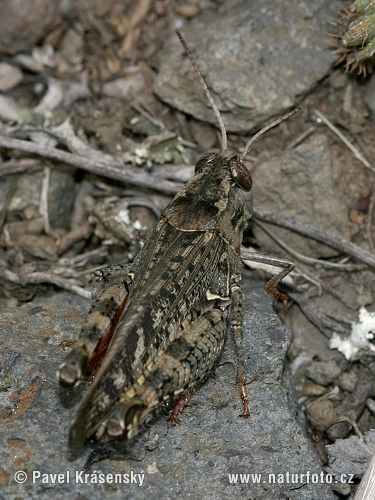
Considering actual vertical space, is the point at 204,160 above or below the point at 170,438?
above

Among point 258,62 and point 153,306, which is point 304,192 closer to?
point 258,62

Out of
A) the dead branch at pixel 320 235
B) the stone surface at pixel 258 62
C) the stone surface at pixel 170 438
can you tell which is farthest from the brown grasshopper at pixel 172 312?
the stone surface at pixel 258 62

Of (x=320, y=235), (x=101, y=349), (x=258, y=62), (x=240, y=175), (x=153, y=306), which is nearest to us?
(x=101, y=349)

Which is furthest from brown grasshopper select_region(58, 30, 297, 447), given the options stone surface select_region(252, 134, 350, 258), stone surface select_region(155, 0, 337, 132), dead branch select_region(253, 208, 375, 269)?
stone surface select_region(155, 0, 337, 132)

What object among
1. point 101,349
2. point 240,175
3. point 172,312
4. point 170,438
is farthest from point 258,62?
point 170,438

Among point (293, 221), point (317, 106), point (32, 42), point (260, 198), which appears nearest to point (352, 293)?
point (293, 221)

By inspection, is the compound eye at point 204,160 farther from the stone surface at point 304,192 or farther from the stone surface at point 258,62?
the stone surface at point 258,62
